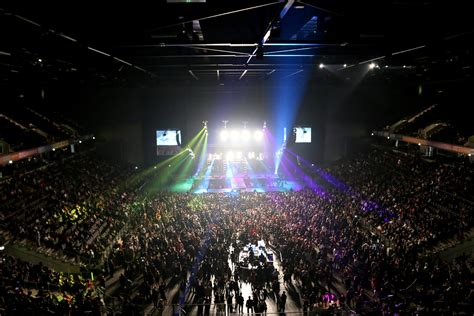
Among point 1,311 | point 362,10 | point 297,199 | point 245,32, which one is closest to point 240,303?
point 1,311

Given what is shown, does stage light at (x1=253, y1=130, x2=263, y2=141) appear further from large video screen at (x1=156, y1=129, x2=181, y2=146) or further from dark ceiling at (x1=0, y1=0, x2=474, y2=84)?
dark ceiling at (x1=0, y1=0, x2=474, y2=84)

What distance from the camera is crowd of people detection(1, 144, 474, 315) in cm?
1350

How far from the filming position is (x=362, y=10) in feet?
18.8

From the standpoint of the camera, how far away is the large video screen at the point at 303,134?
115 feet

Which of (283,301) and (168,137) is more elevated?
(168,137)

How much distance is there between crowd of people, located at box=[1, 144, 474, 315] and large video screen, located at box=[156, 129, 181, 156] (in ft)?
23.8

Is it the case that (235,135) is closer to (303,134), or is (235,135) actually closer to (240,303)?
(303,134)

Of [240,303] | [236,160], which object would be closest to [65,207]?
[240,303]

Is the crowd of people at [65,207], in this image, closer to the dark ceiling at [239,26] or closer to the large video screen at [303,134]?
the dark ceiling at [239,26]

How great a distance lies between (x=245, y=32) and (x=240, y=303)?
9.87 metres

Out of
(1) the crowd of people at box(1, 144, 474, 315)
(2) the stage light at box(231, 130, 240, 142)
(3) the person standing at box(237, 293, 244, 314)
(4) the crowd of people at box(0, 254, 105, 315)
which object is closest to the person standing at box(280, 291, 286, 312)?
(1) the crowd of people at box(1, 144, 474, 315)

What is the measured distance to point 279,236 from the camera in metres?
18.8

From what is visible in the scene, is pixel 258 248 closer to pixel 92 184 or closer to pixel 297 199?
pixel 297 199

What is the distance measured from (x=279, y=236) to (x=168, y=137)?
62.2 feet
